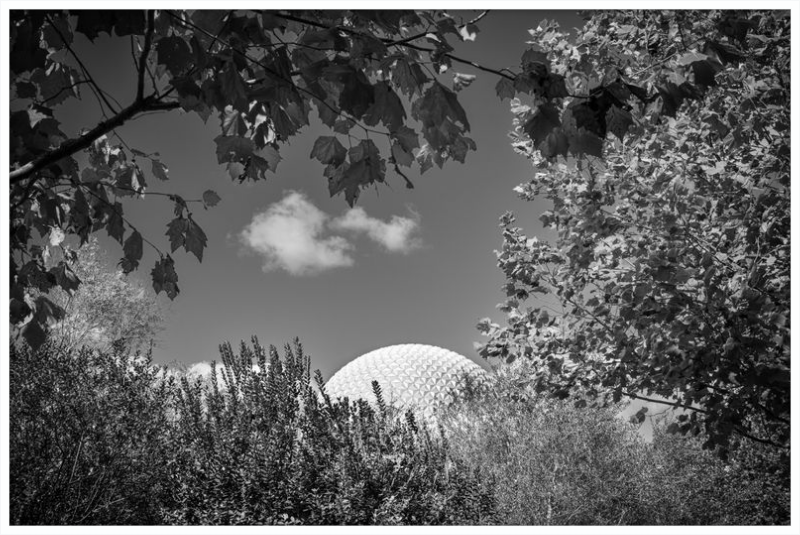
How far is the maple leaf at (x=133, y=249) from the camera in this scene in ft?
7.77

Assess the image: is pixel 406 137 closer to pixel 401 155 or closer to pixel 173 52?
pixel 401 155

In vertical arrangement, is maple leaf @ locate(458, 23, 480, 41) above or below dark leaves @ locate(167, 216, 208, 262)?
above

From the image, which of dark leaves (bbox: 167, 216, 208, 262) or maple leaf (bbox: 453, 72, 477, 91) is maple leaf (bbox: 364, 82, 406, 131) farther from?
dark leaves (bbox: 167, 216, 208, 262)

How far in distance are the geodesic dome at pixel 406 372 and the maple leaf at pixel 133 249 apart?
2634cm

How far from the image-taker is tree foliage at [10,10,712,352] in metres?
1.66

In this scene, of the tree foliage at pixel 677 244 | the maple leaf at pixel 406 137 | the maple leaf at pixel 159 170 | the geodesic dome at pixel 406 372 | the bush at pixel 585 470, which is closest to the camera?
the maple leaf at pixel 406 137

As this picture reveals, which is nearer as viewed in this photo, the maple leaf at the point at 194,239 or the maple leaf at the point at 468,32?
the maple leaf at the point at 468,32

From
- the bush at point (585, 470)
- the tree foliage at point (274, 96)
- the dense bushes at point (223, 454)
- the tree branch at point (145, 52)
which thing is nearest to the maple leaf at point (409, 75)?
the tree foliage at point (274, 96)

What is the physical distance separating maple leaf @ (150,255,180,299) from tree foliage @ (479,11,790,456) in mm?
1983

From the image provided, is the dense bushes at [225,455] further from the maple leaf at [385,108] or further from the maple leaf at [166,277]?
the maple leaf at [385,108]

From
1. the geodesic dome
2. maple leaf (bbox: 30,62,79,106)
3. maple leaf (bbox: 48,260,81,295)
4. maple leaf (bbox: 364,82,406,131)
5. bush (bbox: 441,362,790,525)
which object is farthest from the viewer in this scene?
the geodesic dome

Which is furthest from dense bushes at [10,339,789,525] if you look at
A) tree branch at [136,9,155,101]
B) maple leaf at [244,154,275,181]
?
tree branch at [136,9,155,101]

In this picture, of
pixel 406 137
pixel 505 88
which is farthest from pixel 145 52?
pixel 505 88

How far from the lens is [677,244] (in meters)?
4.45
